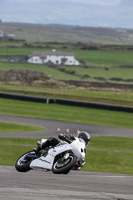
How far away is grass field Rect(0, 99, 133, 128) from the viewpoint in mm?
42619

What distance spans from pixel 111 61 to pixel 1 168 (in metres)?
132

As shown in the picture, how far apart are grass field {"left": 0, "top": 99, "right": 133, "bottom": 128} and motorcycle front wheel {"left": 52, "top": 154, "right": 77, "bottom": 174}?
2761 cm

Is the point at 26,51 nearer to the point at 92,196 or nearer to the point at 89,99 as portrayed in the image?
the point at 89,99

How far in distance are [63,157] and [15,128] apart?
22857mm

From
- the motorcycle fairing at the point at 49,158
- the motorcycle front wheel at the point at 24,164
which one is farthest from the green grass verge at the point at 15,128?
the motorcycle fairing at the point at 49,158

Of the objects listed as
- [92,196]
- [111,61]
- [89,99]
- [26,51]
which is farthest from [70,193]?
Answer: [26,51]

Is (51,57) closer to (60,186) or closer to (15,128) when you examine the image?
(15,128)

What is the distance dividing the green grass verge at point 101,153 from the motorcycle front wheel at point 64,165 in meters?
8.13

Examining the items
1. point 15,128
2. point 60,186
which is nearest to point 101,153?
point 15,128

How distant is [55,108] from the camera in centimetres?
4922

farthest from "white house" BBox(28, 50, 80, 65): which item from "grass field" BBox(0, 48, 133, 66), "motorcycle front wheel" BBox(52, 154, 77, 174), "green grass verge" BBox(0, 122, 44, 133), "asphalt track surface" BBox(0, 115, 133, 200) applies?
"motorcycle front wheel" BBox(52, 154, 77, 174)

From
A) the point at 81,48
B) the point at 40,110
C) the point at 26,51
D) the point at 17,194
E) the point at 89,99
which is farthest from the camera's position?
the point at 81,48

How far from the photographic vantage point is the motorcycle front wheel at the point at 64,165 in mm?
13289

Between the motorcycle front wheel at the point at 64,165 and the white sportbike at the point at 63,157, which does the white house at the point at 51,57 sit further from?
the motorcycle front wheel at the point at 64,165
